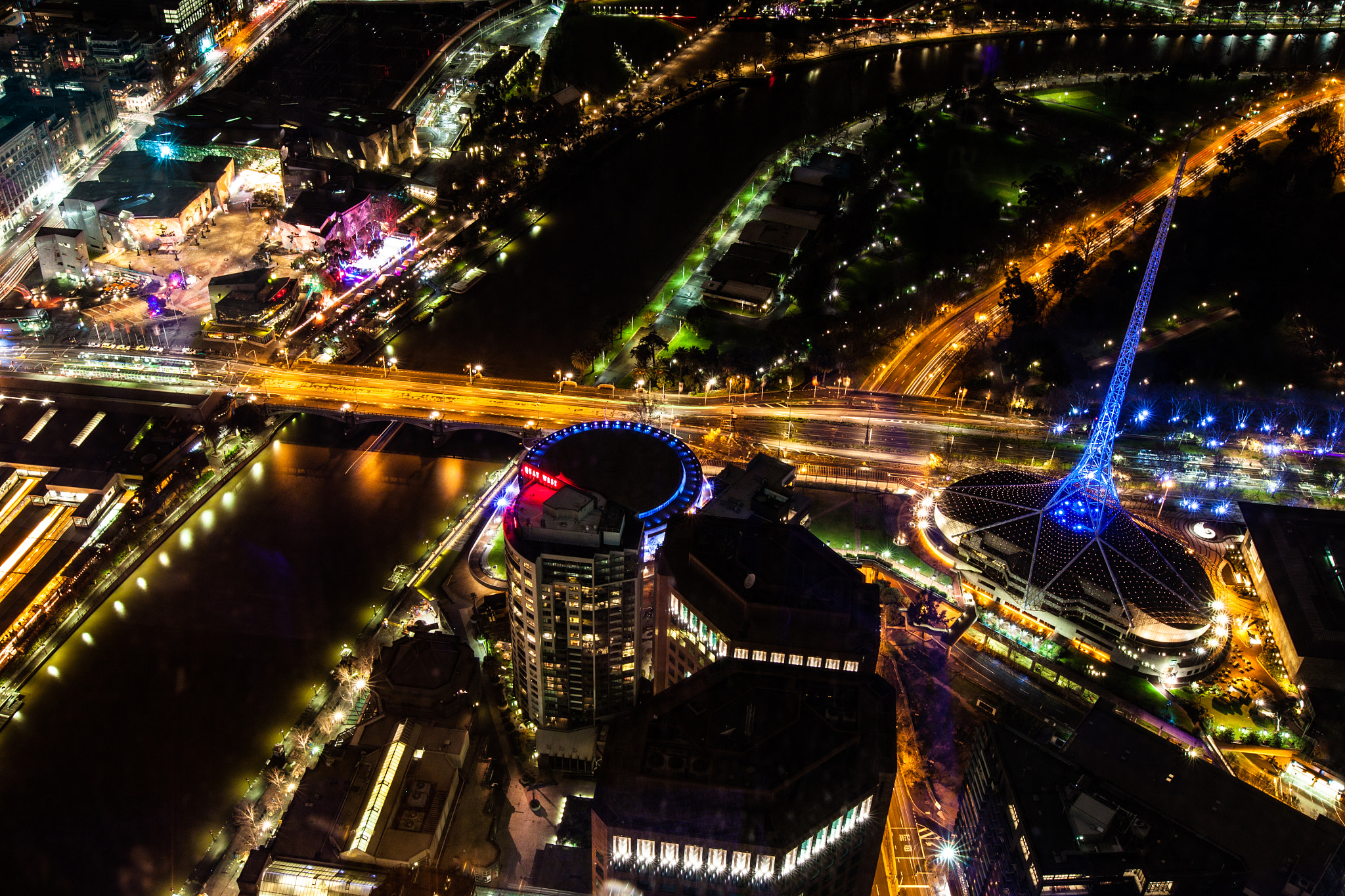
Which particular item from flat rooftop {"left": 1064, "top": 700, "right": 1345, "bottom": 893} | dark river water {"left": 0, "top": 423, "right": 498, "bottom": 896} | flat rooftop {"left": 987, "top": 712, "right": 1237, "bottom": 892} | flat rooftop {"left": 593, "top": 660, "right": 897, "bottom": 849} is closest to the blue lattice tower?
flat rooftop {"left": 1064, "top": 700, "right": 1345, "bottom": 893}

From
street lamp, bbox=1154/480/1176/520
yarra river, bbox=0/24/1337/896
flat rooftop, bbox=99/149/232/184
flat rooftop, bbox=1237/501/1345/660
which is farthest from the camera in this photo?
flat rooftop, bbox=99/149/232/184

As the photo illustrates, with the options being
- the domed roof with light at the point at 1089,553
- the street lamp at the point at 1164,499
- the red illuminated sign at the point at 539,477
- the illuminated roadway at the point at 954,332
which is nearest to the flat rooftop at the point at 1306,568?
the street lamp at the point at 1164,499

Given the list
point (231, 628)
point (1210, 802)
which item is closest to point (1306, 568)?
point (1210, 802)

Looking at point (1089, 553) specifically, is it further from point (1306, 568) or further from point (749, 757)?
point (749, 757)

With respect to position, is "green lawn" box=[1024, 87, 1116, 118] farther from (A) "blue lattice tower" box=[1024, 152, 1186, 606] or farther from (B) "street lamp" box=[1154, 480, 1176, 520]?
(A) "blue lattice tower" box=[1024, 152, 1186, 606]

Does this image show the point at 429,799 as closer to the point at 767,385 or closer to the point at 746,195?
the point at 767,385

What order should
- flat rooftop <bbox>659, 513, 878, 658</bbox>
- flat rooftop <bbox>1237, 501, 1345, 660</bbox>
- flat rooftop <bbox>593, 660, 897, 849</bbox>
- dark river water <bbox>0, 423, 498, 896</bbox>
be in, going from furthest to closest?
flat rooftop <bbox>1237, 501, 1345, 660</bbox> → dark river water <bbox>0, 423, 498, 896</bbox> → flat rooftop <bbox>659, 513, 878, 658</bbox> → flat rooftop <bbox>593, 660, 897, 849</bbox>

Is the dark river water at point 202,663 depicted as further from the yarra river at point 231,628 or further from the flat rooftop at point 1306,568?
the flat rooftop at point 1306,568

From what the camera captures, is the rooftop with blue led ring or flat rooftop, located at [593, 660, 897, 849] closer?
flat rooftop, located at [593, 660, 897, 849]
